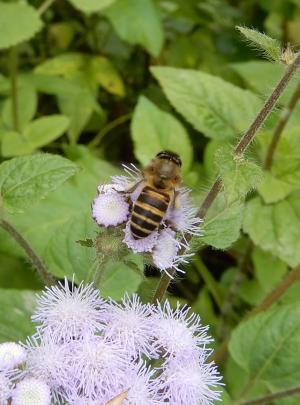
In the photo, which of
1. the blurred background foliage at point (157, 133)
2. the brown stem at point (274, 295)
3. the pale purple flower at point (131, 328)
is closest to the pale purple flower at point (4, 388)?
the pale purple flower at point (131, 328)

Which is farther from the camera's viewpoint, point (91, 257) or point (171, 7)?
point (171, 7)

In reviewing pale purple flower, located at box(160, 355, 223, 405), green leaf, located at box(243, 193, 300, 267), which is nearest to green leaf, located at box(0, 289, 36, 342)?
pale purple flower, located at box(160, 355, 223, 405)

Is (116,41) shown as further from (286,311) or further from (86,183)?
(286,311)

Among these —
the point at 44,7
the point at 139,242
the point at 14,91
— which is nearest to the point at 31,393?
the point at 139,242

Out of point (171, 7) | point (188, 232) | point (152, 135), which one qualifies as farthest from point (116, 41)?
point (188, 232)

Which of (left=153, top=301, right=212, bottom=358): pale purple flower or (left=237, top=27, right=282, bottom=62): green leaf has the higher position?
(left=237, top=27, right=282, bottom=62): green leaf

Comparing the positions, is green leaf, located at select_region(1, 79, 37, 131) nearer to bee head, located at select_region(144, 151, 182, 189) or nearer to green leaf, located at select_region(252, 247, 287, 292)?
green leaf, located at select_region(252, 247, 287, 292)
